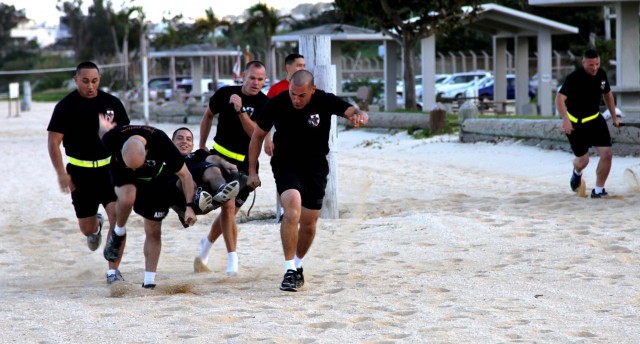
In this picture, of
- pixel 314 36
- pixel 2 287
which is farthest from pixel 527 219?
pixel 2 287

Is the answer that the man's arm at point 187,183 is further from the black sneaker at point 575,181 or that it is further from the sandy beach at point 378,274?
the black sneaker at point 575,181

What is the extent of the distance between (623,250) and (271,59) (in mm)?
33817

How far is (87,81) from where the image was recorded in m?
8.51

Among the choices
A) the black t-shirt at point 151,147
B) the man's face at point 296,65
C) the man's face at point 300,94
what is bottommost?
the black t-shirt at point 151,147

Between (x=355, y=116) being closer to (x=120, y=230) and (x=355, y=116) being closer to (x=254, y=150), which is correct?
(x=254, y=150)

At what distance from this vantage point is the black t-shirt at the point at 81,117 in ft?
28.3

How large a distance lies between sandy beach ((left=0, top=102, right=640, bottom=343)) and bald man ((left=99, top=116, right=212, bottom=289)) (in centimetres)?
43

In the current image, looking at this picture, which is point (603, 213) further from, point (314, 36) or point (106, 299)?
A: point (106, 299)

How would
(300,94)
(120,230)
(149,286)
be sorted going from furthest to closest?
(120,230)
(149,286)
(300,94)

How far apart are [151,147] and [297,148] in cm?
112

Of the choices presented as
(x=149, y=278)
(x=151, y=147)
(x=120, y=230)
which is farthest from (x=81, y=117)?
(x=149, y=278)

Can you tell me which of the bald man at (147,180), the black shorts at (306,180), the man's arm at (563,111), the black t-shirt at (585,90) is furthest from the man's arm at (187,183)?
the black t-shirt at (585,90)

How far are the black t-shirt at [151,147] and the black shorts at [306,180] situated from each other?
0.80 meters

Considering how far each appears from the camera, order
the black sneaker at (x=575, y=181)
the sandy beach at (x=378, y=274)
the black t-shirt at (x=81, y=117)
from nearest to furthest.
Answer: the sandy beach at (x=378, y=274)
the black t-shirt at (x=81, y=117)
the black sneaker at (x=575, y=181)
